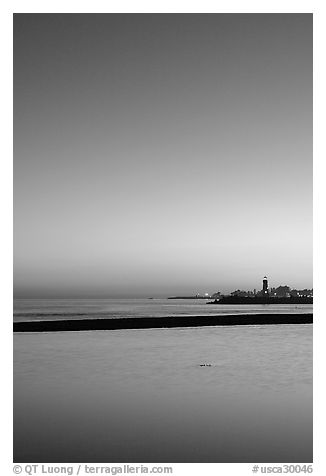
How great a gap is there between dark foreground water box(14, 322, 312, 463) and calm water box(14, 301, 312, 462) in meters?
0.02

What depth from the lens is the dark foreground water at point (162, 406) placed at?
882cm

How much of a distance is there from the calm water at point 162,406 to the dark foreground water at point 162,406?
0.02 meters

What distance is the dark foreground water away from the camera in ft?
28.9

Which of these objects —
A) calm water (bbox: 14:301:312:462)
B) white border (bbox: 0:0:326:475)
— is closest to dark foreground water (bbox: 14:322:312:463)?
calm water (bbox: 14:301:312:462)

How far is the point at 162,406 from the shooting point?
38.5 feet

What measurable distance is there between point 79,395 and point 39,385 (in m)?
1.80
